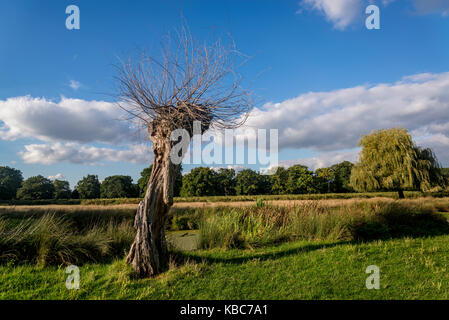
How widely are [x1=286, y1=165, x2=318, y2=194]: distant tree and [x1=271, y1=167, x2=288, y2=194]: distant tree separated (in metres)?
1.53

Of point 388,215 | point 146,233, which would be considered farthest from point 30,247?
point 388,215

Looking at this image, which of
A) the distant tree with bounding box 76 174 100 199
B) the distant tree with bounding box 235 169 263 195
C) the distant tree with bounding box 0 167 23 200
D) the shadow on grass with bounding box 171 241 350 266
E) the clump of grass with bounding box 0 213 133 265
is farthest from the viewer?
the distant tree with bounding box 76 174 100 199

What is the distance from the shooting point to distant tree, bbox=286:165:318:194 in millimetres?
61625

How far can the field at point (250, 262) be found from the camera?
13.7ft

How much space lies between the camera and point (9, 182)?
6462 centimetres

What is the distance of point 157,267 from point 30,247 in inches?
136

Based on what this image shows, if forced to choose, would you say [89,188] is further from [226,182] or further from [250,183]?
[250,183]

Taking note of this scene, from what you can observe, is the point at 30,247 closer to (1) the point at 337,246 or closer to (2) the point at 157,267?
(2) the point at 157,267

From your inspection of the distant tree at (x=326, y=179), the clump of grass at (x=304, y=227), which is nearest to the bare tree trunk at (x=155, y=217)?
the clump of grass at (x=304, y=227)

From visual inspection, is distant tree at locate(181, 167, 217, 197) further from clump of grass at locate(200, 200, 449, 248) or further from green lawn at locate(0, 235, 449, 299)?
green lawn at locate(0, 235, 449, 299)

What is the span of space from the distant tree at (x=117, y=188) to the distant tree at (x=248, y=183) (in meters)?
28.3

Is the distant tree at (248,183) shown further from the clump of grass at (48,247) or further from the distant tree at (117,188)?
the clump of grass at (48,247)
